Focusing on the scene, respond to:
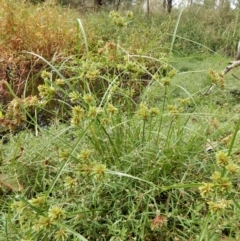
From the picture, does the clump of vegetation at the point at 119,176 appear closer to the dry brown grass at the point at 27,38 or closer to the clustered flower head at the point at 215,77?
the clustered flower head at the point at 215,77

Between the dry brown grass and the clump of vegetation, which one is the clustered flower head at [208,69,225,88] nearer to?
the clump of vegetation

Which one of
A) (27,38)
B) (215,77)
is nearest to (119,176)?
(215,77)

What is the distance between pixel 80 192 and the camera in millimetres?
1314

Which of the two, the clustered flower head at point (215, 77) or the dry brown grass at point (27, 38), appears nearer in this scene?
the clustered flower head at point (215, 77)

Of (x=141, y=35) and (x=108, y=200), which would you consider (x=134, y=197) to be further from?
(x=141, y=35)

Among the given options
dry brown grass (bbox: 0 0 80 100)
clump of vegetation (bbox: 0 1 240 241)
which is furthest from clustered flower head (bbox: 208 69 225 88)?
dry brown grass (bbox: 0 0 80 100)

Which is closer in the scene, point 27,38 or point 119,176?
point 119,176

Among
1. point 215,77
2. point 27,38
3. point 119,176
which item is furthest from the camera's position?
point 27,38

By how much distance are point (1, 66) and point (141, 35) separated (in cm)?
228

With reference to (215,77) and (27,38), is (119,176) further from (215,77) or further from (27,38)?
(27,38)

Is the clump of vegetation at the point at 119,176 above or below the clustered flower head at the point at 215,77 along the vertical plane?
below

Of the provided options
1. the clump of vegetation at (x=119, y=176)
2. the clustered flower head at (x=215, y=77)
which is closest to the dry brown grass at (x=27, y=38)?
the clump of vegetation at (x=119, y=176)

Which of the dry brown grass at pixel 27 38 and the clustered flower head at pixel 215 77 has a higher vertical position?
the clustered flower head at pixel 215 77

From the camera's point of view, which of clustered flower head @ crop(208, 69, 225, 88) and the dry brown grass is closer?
clustered flower head @ crop(208, 69, 225, 88)
